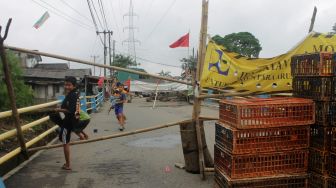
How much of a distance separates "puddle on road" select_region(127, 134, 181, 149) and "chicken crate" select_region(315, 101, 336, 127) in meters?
5.05

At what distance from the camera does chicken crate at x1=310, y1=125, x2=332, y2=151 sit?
4.72m

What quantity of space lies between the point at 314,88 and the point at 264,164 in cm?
120

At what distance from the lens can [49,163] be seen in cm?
740

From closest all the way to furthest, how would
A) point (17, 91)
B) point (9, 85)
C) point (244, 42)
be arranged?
1. point (9, 85)
2. point (17, 91)
3. point (244, 42)

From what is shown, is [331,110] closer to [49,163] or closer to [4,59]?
[4,59]

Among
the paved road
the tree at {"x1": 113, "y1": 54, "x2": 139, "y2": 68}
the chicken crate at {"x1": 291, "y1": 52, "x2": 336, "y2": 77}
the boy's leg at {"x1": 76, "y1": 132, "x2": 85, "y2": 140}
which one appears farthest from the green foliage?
the tree at {"x1": 113, "y1": 54, "x2": 139, "y2": 68}

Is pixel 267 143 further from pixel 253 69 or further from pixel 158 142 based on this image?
pixel 158 142

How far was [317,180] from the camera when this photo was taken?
484 centimetres

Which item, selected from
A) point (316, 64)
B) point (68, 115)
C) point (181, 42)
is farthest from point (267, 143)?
point (181, 42)

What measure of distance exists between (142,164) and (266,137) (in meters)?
3.23

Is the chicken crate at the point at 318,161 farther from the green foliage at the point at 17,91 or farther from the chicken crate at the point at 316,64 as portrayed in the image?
the green foliage at the point at 17,91

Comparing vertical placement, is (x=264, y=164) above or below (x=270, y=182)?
above

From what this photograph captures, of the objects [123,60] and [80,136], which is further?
[123,60]

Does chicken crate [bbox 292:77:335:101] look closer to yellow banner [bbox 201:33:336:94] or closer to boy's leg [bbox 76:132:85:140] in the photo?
yellow banner [bbox 201:33:336:94]
